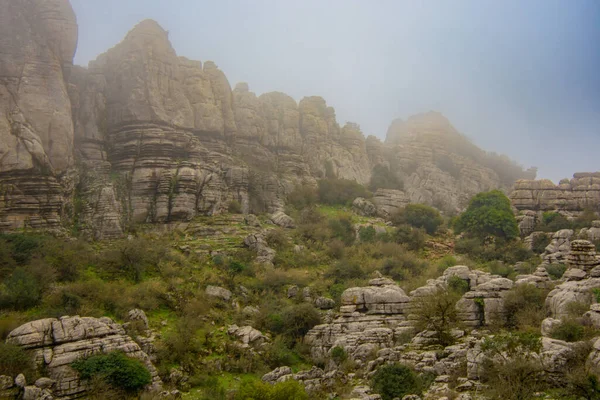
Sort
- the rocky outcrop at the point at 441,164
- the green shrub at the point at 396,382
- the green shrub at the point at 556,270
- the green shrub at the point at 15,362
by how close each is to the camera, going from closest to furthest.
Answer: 1. the green shrub at the point at 15,362
2. the green shrub at the point at 396,382
3. the green shrub at the point at 556,270
4. the rocky outcrop at the point at 441,164

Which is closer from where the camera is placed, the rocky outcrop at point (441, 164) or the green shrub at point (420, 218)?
the green shrub at point (420, 218)

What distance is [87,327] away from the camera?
23156mm

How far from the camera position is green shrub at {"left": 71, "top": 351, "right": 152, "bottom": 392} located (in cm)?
2109

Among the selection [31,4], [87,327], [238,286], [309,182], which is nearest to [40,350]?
[87,327]

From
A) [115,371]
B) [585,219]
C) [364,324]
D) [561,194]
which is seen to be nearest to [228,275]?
[364,324]

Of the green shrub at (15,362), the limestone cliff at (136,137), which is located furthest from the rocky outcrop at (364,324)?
the limestone cliff at (136,137)

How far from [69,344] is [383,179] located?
155ft

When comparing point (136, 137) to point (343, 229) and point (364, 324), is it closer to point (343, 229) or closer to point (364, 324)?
point (343, 229)

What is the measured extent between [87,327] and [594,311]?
22154 mm

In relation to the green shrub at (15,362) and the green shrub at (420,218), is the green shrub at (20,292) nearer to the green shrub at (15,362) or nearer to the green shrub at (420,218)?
the green shrub at (15,362)

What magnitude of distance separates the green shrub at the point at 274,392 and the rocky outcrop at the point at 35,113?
23565 mm

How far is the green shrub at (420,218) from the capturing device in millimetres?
49469

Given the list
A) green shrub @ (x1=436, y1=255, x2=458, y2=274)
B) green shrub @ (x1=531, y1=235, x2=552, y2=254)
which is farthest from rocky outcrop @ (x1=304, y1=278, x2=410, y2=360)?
green shrub @ (x1=531, y1=235, x2=552, y2=254)

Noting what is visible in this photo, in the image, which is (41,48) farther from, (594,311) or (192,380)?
(594,311)
